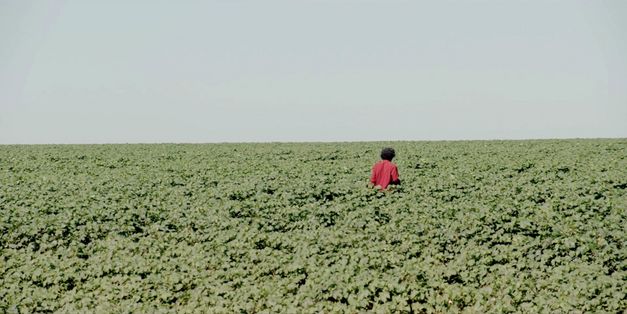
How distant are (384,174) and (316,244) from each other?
439 centimetres

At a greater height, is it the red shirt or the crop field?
the red shirt

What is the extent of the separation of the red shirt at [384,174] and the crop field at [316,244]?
1.32ft

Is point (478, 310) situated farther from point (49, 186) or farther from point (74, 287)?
point (49, 186)

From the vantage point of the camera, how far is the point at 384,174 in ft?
49.4

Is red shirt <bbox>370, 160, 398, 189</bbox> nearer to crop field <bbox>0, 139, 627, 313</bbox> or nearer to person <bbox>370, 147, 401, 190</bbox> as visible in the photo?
person <bbox>370, 147, 401, 190</bbox>

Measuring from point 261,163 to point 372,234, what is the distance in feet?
42.9

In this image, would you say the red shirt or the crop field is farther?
the red shirt

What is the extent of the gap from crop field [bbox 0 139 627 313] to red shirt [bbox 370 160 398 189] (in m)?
0.40

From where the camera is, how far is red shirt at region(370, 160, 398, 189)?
586 inches

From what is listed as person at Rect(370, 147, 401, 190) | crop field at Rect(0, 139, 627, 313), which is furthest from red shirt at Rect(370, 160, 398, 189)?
crop field at Rect(0, 139, 627, 313)

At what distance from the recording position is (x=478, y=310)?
823cm

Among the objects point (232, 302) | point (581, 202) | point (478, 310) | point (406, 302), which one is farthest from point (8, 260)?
point (581, 202)

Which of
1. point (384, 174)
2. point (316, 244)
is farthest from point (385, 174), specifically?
point (316, 244)

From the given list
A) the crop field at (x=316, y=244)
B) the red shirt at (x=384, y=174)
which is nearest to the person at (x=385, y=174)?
the red shirt at (x=384, y=174)
